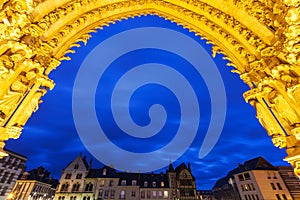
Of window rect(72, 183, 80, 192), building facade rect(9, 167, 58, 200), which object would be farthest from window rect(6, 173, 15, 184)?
window rect(72, 183, 80, 192)

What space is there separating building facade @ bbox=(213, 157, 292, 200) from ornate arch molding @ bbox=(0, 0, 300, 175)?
1134 inches

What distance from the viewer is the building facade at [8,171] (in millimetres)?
22922

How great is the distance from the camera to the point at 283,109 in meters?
2.47

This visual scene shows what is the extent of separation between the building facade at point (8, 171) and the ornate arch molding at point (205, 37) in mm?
28137

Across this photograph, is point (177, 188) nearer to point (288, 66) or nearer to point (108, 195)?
point (108, 195)

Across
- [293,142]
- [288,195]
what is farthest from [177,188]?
[293,142]

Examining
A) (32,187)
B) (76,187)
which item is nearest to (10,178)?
(76,187)

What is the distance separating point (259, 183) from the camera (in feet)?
78.7

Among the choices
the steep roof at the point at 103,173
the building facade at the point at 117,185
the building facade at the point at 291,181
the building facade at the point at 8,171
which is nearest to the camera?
the building facade at the point at 291,181

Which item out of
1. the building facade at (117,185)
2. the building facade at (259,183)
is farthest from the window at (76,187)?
the building facade at (259,183)

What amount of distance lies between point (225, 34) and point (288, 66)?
5.35 feet

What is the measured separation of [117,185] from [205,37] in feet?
103

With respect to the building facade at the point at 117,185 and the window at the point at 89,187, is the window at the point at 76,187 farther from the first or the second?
the window at the point at 89,187

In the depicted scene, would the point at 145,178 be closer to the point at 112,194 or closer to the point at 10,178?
the point at 112,194
